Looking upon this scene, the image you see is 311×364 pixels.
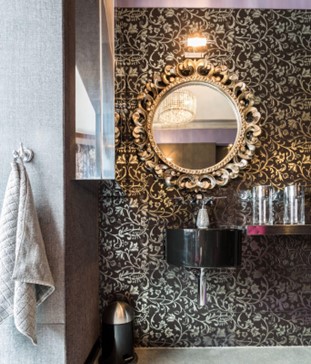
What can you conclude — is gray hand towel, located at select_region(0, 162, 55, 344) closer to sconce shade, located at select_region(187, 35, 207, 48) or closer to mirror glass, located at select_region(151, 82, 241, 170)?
mirror glass, located at select_region(151, 82, 241, 170)

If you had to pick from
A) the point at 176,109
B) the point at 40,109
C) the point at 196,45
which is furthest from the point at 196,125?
the point at 40,109

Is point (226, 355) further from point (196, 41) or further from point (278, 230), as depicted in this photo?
point (196, 41)

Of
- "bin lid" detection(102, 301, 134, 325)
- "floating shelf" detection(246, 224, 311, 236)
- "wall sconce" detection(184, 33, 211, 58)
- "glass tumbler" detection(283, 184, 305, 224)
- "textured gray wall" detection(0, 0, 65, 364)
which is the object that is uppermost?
"wall sconce" detection(184, 33, 211, 58)

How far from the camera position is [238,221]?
4.71ft

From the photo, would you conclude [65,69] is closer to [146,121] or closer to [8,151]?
[8,151]

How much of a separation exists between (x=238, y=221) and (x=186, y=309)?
54 centimetres

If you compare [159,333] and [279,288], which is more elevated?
[279,288]

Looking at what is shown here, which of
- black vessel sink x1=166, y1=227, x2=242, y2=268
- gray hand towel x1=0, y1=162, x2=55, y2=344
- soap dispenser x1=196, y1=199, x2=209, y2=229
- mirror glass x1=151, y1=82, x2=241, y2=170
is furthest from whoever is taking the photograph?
mirror glass x1=151, y1=82, x2=241, y2=170

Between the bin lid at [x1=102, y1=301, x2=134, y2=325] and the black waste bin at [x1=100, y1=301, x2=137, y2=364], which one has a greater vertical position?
the bin lid at [x1=102, y1=301, x2=134, y2=325]

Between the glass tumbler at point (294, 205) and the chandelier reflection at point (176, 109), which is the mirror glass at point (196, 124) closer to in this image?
the chandelier reflection at point (176, 109)

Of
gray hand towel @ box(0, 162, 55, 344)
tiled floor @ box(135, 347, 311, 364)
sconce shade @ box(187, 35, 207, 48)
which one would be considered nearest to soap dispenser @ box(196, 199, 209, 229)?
tiled floor @ box(135, 347, 311, 364)

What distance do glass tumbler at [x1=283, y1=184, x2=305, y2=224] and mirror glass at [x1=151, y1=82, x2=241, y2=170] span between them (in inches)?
15.6

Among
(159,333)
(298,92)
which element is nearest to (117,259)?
(159,333)

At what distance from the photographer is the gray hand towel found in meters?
0.78
